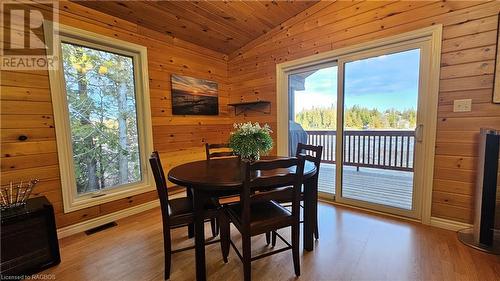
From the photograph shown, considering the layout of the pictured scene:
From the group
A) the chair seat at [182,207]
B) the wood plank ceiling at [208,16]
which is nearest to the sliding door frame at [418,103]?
the wood plank ceiling at [208,16]

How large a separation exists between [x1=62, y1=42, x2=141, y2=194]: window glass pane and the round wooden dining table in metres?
1.36

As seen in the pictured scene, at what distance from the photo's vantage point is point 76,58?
2352 millimetres

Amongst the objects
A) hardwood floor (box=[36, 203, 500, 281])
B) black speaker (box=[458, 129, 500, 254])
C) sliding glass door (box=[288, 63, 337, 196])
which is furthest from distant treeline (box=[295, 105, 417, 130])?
hardwood floor (box=[36, 203, 500, 281])

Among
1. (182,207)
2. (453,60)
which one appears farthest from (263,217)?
(453,60)

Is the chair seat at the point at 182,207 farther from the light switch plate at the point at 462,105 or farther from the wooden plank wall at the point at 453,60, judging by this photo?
the light switch plate at the point at 462,105

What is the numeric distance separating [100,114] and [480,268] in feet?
12.9

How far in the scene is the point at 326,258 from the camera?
5.91 ft

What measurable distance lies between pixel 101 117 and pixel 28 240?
141 centimetres

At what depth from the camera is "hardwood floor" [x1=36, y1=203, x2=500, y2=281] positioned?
161 centimetres

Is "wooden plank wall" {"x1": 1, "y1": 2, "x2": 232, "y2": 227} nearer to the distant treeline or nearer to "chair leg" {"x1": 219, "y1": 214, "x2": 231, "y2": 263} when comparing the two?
the distant treeline

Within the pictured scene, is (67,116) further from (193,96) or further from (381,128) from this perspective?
(381,128)

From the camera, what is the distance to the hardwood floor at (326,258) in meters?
1.61

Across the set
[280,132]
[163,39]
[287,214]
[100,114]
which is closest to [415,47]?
[280,132]

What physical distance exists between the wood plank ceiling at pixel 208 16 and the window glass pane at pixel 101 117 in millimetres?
544
